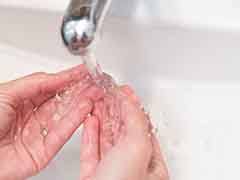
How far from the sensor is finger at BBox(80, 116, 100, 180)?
56 centimetres

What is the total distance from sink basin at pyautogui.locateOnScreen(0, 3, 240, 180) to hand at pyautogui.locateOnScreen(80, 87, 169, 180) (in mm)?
61

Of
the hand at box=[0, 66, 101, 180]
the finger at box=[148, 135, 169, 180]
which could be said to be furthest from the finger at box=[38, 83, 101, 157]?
the finger at box=[148, 135, 169, 180]

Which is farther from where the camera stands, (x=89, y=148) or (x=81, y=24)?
(x=89, y=148)

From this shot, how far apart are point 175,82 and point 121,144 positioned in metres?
0.14

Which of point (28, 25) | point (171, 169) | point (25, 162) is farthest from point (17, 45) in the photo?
point (171, 169)

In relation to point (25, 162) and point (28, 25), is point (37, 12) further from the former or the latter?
point (25, 162)

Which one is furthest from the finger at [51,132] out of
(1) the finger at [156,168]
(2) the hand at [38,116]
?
(1) the finger at [156,168]

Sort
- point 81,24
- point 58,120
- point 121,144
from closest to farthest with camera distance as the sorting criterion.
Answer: point 81,24 < point 121,144 < point 58,120

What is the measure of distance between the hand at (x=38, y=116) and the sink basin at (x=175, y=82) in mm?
46

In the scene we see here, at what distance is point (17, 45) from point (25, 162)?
0.17 metres

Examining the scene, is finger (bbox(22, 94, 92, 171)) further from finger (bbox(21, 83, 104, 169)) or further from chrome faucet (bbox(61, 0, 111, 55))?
chrome faucet (bbox(61, 0, 111, 55))

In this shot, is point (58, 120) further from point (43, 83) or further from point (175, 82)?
point (175, 82)

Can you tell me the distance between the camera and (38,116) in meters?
0.62

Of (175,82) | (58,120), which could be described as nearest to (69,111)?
(58,120)
